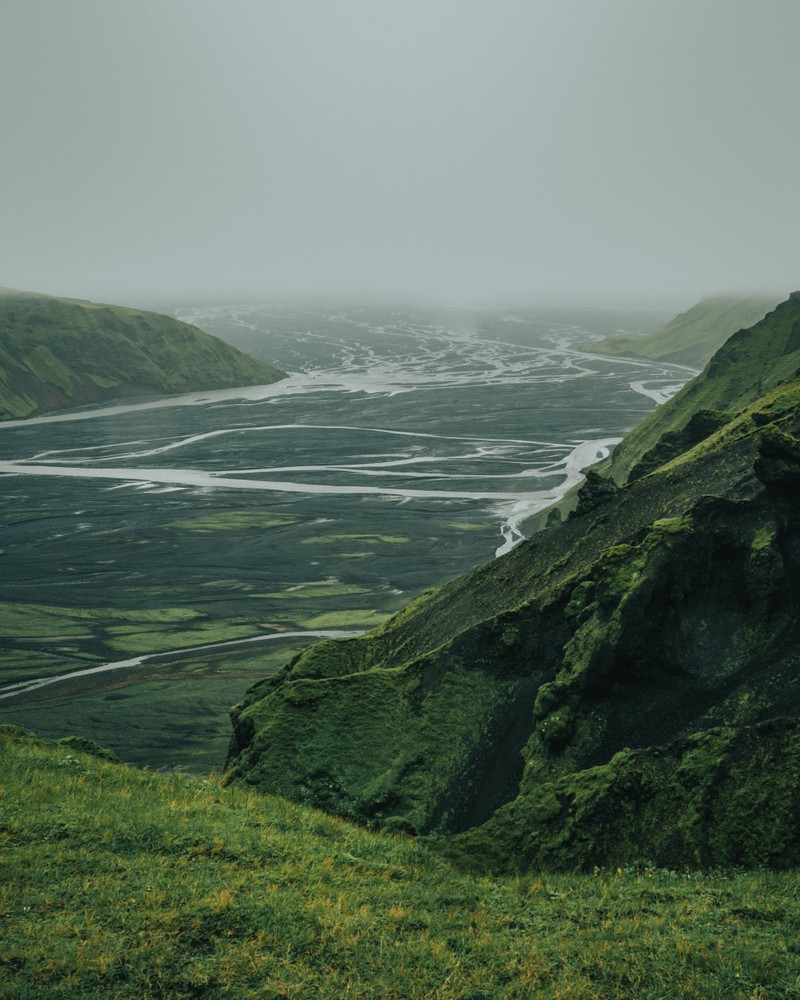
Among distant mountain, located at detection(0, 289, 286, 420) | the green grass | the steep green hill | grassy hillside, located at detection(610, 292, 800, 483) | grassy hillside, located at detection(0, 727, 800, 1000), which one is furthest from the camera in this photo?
distant mountain, located at detection(0, 289, 286, 420)

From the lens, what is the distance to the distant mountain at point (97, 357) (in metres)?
146

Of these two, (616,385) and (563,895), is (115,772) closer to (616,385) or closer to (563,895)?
(563,895)

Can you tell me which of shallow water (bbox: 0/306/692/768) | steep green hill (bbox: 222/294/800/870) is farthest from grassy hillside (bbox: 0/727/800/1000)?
shallow water (bbox: 0/306/692/768)

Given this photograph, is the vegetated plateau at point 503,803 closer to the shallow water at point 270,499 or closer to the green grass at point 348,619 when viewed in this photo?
the green grass at point 348,619

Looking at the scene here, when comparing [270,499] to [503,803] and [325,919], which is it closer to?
[503,803]

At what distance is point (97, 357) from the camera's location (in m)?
162

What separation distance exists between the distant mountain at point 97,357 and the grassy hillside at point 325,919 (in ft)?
436

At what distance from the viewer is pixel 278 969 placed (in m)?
11.0

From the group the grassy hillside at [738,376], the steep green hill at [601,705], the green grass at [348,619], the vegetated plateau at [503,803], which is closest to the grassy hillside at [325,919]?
the vegetated plateau at [503,803]

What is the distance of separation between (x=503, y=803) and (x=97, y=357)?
159 m

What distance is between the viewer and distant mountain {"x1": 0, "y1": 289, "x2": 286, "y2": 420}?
480 feet

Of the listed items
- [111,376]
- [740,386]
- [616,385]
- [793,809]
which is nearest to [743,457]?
[793,809]

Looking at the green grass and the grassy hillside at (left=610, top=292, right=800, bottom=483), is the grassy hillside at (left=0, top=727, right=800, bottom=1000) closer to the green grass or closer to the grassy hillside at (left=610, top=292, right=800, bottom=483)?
the green grass

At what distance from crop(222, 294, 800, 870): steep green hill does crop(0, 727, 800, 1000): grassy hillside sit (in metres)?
1.42
